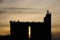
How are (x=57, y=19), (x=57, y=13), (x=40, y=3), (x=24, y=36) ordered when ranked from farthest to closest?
(x=40, y=3) → (x=57, y=13) → (x=57, y=19) → (x=24, y=36)

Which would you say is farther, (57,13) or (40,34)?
→ (57,13)

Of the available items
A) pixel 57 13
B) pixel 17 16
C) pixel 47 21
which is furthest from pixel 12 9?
pixel 47 21

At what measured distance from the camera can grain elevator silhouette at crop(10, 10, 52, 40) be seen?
1.40 m

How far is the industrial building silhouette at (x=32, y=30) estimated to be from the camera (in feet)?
4.59

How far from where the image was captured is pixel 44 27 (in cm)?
143

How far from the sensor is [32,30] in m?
1.45

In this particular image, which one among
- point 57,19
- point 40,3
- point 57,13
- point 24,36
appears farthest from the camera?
point 40,3

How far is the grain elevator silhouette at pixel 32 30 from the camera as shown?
4.59 feet

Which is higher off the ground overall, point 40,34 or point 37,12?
point 37,12

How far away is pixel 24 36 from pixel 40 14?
125 cm

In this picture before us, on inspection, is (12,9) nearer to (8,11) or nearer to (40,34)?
(8,11)

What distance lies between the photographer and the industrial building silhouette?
1.40 meters

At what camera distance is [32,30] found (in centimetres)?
145

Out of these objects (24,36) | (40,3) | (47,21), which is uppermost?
(40,3)
